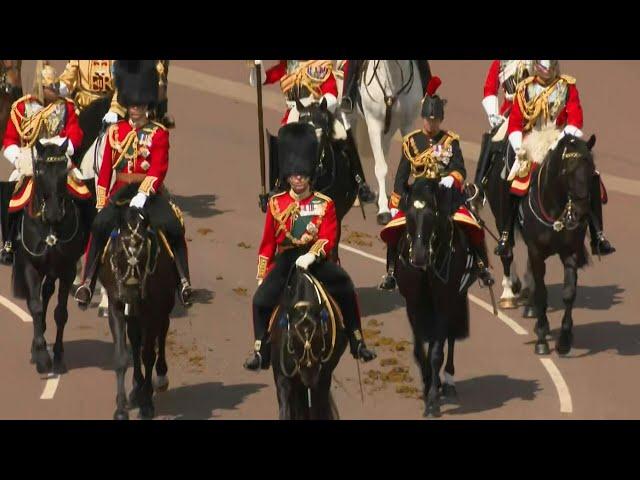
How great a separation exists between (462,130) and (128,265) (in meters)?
16.8

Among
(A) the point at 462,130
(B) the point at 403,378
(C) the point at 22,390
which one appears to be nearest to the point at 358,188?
(B) the point at 403,378

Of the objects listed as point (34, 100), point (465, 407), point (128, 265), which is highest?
point (34, 100)

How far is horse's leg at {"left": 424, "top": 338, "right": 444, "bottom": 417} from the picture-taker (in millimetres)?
25734

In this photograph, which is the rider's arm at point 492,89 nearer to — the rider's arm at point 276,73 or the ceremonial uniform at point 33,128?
the rider's arm at point 276,73

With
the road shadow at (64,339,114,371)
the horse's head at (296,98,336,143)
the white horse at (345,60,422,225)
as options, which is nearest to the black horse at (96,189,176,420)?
the road shadow at (64,339,114,371)

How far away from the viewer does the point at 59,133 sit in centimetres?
2878

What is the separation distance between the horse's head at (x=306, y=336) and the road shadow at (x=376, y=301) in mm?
7362

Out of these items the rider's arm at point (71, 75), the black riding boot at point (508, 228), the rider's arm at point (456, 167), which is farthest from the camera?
the rider's arm at point (71, 75)

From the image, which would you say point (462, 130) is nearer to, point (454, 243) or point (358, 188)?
point (358, 188)

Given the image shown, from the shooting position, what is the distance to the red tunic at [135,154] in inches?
1041

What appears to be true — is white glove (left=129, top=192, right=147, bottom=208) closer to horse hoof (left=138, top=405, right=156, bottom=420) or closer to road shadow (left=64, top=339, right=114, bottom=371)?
horse hoof (left=138, top=405, right=156, bottom=420)

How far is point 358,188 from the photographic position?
30453mm

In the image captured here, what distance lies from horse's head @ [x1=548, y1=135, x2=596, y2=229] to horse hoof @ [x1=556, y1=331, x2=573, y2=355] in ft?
4.74

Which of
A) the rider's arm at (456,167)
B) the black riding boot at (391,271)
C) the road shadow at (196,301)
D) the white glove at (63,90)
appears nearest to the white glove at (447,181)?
the rider's arm at (456,167)
